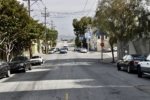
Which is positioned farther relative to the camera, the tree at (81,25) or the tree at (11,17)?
the tree at (81,25)

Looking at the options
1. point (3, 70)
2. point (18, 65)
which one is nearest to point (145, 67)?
point (3, 70)

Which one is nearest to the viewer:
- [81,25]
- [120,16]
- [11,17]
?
[11,17]

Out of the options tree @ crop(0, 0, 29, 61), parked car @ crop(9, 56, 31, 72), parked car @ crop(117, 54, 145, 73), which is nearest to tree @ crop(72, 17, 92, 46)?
tree @ crop(0, 0, 29, 61)

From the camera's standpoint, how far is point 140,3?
3819 centimetres

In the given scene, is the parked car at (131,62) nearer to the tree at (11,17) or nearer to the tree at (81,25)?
the tree at (11,17)

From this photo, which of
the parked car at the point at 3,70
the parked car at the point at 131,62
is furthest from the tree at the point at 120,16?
the parked car at the point at 3,70

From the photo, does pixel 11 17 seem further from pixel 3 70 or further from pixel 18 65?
pixel 3 70

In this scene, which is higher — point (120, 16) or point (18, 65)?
point (120, 16)

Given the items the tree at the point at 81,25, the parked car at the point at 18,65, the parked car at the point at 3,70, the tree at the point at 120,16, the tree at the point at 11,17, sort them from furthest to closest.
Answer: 1. the tree at the point at 81,25
2. the tree at the point at 120,16
3. the parked car at the point at 18,65
4. the tree at the point at 11,17
5. the parked car at the point at 3,70

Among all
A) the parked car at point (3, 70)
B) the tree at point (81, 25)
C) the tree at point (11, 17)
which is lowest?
the parked car at point (3, 70)

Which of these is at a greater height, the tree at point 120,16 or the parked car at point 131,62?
the tree at point 120,16

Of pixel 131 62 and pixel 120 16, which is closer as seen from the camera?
pixel 131 62

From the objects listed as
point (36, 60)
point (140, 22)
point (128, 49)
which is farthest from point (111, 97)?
point (128, 49)

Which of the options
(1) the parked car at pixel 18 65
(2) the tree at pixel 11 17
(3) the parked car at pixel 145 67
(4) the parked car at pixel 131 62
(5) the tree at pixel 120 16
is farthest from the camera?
(5) the tree at pixel 120 16
